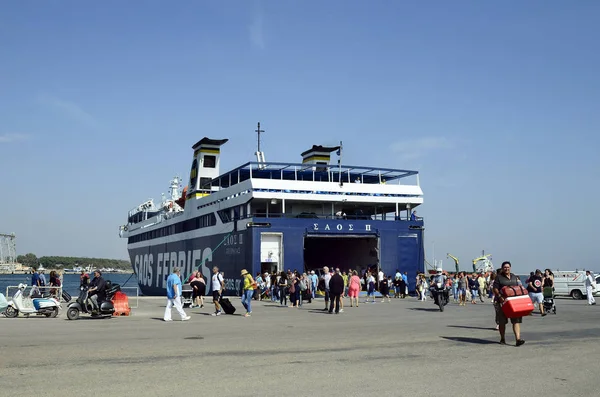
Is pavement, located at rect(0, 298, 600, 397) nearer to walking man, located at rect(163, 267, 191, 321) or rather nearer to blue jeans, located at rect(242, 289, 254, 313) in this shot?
walking man, located at rect(163, 267, 191, 321)

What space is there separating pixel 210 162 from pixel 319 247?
9.36 metres

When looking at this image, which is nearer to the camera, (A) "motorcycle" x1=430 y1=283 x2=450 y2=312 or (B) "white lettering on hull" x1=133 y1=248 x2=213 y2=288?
(A) "motorcycle" x1=430 y1=283 x2=450 y2=312

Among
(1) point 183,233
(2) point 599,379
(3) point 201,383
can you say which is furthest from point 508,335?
(1) point 183,233

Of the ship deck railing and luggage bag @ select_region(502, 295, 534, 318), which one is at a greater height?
the ship deck railing

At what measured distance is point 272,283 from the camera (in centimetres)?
2795

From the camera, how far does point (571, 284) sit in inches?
1312

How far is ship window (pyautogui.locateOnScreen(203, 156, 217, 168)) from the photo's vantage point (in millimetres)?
40312

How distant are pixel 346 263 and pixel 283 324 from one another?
21517mm

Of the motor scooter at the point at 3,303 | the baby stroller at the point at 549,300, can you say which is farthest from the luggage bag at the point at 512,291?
the motor scooter at the point at 3,303

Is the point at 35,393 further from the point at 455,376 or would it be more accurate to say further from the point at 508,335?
the point at 508,335

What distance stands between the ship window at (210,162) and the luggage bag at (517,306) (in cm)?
3122

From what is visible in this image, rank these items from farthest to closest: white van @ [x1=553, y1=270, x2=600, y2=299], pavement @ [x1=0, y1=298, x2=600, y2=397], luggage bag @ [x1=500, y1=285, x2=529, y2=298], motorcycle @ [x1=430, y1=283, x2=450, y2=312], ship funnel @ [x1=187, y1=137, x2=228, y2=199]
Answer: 1. ship funnel @ [x1=187, y1=137, x2=228, y2=199]
2. white van @ [x1=553, y1=270, x2=600, y2=299]
3. motorcycle @ [x1=430, y1=283, x2=450, y2=312]
4. luggage bag @ [x1=500, y1=285, x2=529, y2=298]
5. pavement @ [x1=0, y1=298, x2=600, y2=397]

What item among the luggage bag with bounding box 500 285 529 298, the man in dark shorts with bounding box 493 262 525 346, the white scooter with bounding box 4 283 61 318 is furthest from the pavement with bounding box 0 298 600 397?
the white scooter with bounding box 4 283 61 318

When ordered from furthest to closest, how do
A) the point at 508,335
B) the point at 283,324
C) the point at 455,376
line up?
1. the point at 283,324
2. the point at 508,335
3. the point at 455,376
